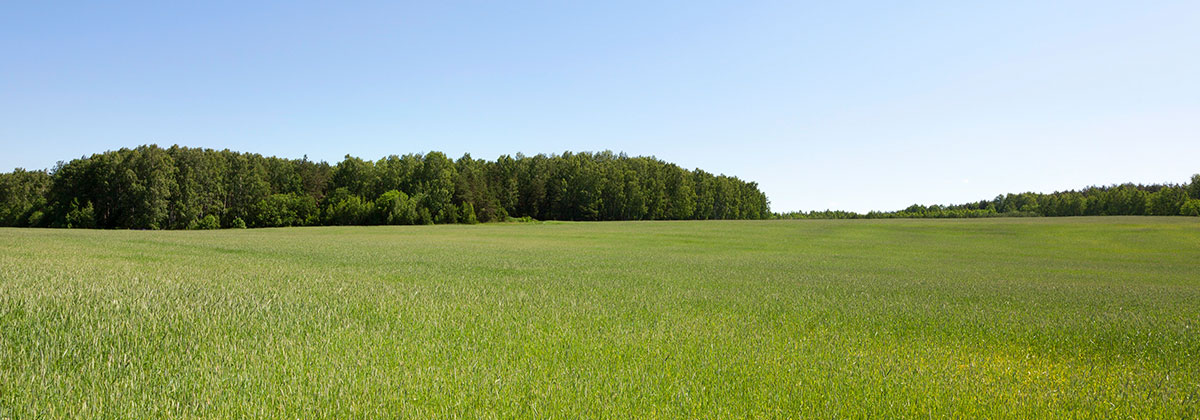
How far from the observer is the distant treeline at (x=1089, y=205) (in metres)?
96.8

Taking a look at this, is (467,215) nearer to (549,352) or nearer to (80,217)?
(80,217)

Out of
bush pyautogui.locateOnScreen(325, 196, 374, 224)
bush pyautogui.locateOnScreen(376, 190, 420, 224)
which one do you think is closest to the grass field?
bush pyautogui.locateOnScreen(376, 190, 420, 224)

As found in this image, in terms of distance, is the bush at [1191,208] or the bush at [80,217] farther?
the bush at [1191,208]

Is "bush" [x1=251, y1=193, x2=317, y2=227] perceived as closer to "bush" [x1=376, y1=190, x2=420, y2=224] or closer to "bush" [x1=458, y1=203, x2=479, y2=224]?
"bush" [x1=376, y1=190, x2=420, y2=224]

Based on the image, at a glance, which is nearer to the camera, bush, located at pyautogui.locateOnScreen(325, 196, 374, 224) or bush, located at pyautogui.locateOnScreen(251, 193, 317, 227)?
bush, located at pyautogui.locateOnScreen(251, 193, 317, 227)

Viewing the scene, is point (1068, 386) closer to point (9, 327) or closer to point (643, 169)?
point (9, 327)

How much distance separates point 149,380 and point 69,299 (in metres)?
3.87

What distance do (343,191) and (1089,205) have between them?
141m

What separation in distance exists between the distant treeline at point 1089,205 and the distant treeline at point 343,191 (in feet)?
133

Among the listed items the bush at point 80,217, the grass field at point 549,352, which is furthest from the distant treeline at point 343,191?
the grass field at point 549,352

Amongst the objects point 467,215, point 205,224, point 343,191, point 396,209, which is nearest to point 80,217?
point 205,224

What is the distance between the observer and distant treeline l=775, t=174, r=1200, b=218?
96.8m

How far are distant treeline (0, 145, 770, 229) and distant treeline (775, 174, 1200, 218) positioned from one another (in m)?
40.7

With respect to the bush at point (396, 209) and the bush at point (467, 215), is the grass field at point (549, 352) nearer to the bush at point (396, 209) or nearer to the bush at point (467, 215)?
the bush at point (396, 209)
